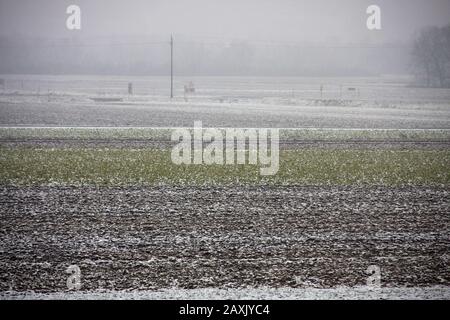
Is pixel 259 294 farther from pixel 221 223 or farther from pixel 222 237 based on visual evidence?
pixel 221 223

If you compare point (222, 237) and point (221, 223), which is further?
point (221, 223)

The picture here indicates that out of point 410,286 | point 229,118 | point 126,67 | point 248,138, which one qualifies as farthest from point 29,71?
point 410,286

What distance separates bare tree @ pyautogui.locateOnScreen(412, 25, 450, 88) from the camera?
75.9 meters

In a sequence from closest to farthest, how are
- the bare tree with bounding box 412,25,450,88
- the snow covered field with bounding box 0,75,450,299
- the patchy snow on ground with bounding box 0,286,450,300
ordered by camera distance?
the patchy snow on ground with bounding box 0,286,450,300
the snow covered field with bounding box 0,75,450,299
the bare tree with bounding box 412,25,450,88

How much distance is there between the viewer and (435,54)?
75.9m

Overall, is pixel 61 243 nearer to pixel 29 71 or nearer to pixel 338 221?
pixel 338 221

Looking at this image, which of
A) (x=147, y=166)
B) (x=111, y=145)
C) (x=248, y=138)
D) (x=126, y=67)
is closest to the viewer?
(x=147, y=166)

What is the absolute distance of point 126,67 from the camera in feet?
431

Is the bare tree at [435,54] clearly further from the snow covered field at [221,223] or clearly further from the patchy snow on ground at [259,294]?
the patchy snow on ground at [259,294]

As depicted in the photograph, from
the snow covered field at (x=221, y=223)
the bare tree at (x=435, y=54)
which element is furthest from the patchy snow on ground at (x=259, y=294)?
the bare tree at (x=435, y=54)

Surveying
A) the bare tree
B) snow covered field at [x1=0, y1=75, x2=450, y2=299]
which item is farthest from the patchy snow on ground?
the bare tree

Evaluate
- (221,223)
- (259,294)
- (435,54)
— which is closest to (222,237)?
(221,223)

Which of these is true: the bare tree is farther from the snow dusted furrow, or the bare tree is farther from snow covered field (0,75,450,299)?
the snow dusted furrow

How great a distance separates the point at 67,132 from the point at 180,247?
17927mm
